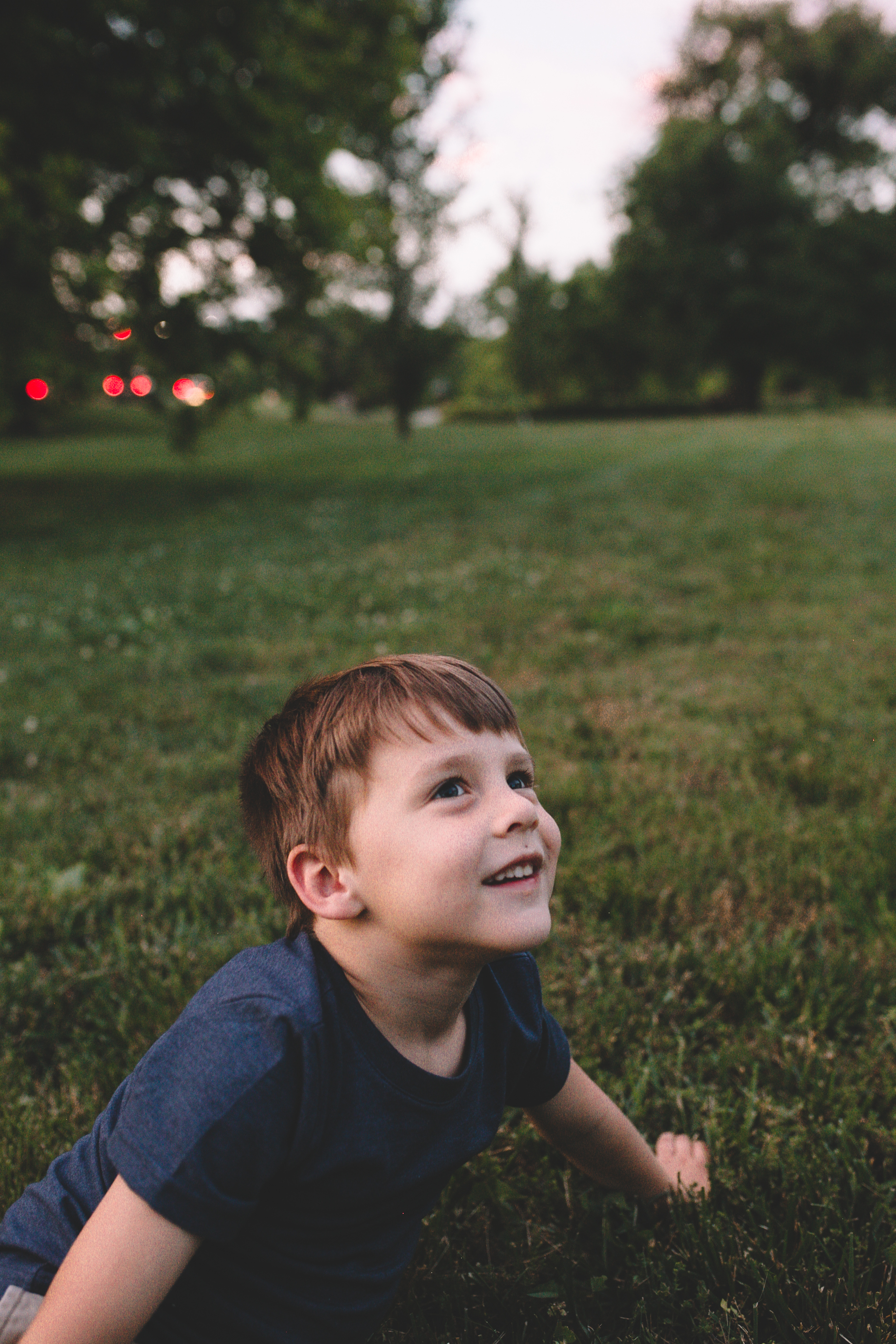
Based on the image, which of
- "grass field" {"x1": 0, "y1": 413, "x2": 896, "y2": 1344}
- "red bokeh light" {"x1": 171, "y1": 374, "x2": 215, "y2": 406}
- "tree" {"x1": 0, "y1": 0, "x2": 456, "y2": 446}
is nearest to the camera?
"grass field" {"x1": 0, "y1": 413, "x2": 896, "y2": 1344}

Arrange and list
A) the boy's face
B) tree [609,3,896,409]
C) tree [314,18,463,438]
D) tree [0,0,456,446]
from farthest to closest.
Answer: tree [609,3,896,409] → tree [314,18,463,438] → tree [0,0,456,446] → the boy's face

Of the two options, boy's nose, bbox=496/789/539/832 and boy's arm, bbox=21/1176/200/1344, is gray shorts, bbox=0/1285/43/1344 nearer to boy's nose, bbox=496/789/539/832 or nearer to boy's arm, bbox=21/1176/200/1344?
boy's arm, bbox=21/1176/200/1344

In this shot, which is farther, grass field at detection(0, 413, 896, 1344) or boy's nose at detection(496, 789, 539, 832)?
grass field at detection(0, 413, 896, 1344)

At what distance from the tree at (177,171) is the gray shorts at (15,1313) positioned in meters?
11.3

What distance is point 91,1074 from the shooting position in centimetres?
215

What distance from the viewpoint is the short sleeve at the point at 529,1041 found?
166 centimetres

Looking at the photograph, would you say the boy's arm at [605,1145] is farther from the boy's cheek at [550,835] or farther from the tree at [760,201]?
the tree at [760,201]

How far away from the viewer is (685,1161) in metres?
1.97

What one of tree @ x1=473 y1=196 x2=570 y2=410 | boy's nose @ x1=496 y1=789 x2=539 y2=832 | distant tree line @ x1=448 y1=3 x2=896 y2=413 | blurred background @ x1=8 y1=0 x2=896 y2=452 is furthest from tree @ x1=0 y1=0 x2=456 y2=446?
tree @ x1=473 y1=196 x2=570 y2=410

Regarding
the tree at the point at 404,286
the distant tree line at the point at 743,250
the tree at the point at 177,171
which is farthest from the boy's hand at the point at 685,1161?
the distant tree line at the point at 743,250

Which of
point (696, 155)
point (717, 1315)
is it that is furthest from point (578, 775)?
point (696, 155)

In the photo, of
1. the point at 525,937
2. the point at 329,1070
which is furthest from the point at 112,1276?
the point at 525,937

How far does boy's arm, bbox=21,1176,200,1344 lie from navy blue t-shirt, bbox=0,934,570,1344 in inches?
1.5

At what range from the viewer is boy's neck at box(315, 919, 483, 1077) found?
1403 mm
